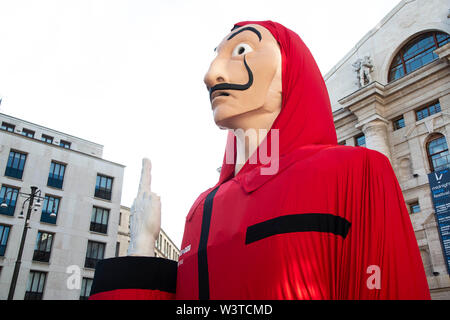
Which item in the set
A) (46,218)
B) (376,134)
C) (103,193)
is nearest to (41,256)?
(46,218)

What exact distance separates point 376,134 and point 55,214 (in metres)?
17.6

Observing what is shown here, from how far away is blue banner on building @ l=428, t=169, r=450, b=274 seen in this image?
14.9m

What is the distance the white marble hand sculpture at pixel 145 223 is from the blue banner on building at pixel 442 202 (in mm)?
15039

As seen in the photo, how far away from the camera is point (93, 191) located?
85.9ft

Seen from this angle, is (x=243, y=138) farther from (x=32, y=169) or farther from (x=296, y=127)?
(x=32, y=169)

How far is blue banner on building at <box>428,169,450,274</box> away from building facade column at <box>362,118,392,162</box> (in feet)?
9.95

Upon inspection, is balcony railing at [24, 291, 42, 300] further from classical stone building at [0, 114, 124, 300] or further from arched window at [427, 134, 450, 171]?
arched window at [427, 134, 450, 171]

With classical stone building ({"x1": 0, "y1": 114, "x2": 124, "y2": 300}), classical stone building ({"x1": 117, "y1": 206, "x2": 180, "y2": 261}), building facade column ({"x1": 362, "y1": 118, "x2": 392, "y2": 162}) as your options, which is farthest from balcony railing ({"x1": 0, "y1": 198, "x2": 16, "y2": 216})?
building facade column ({"x1": 362, "y1": 118, "x2": 392, "y2": 162})

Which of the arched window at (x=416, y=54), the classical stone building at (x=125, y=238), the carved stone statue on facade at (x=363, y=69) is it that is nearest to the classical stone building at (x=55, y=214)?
the classical stone building at (x=125, y=238)

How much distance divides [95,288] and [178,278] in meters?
0.55

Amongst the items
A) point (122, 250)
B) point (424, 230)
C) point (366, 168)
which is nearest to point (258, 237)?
point (366, 168)

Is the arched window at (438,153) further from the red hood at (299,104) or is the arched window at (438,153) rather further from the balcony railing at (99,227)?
the balcony railing at (99,227)

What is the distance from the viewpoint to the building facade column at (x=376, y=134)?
1858 centimetres

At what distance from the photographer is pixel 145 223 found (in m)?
2.73
